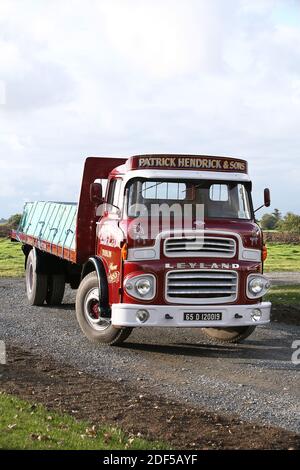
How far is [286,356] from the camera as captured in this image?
39.7 feet

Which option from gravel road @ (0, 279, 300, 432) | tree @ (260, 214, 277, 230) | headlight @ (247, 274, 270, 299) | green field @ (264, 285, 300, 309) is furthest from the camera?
tree @ (260, 214, 277, 230)

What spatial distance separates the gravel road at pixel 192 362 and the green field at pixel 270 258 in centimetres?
1346

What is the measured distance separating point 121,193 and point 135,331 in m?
3.37

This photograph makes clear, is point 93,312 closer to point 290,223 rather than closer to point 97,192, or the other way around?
point 97,192

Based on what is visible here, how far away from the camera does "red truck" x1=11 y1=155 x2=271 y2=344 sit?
11352 millimetres

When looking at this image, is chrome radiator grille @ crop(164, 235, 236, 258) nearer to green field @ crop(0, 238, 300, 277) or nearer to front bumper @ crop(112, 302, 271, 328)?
front bumper @ crop(112, 302, 271, 328)

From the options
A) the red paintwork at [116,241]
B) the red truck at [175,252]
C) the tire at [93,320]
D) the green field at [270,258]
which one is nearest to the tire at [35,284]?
the red paintwork at [116,241]

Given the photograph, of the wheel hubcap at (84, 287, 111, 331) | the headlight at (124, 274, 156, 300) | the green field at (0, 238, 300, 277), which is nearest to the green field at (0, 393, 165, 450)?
the headlight at (124, 274, 156, 300)

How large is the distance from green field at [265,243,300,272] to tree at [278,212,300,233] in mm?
4551

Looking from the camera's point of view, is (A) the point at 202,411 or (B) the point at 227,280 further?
(B) the point at 227,280

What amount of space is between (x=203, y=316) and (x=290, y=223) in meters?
42.3
